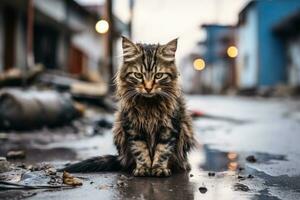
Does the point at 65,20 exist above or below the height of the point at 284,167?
above

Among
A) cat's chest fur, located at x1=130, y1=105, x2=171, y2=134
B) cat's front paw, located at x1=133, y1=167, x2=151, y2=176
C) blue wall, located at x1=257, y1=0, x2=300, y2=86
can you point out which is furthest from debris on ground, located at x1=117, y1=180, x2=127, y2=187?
blue wall, located at x1=257, y1=0, x2=300, y2=86

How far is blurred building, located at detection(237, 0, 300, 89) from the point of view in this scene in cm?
3847

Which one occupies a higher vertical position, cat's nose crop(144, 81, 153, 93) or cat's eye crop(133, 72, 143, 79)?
cat's eye crop(133, 72, 143, 79)

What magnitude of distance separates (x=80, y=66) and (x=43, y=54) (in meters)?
9.33

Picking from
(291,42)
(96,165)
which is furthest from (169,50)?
(291,42)

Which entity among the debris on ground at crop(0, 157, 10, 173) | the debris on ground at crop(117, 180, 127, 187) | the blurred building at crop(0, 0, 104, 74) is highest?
the blurred building at crop(0, 0, 104, 74)

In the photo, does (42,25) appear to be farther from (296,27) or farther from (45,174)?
(45,174)

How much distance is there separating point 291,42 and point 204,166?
30944 millimetres

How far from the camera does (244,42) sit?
4572 centimetres

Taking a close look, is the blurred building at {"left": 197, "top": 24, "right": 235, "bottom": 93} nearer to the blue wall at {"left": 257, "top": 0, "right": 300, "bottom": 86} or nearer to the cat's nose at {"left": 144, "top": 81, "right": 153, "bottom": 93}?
the blue wall at {"left": 257, "top": 0, "right": 300, "bottom": 86}

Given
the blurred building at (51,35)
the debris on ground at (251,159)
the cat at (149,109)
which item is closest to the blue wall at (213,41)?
the blurred building at (51,35)

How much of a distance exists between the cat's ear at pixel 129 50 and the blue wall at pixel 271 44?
112 ft

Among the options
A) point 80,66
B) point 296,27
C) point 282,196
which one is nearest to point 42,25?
point 80,66

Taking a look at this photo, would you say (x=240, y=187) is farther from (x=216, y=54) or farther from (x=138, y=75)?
(x=216, y=54)
